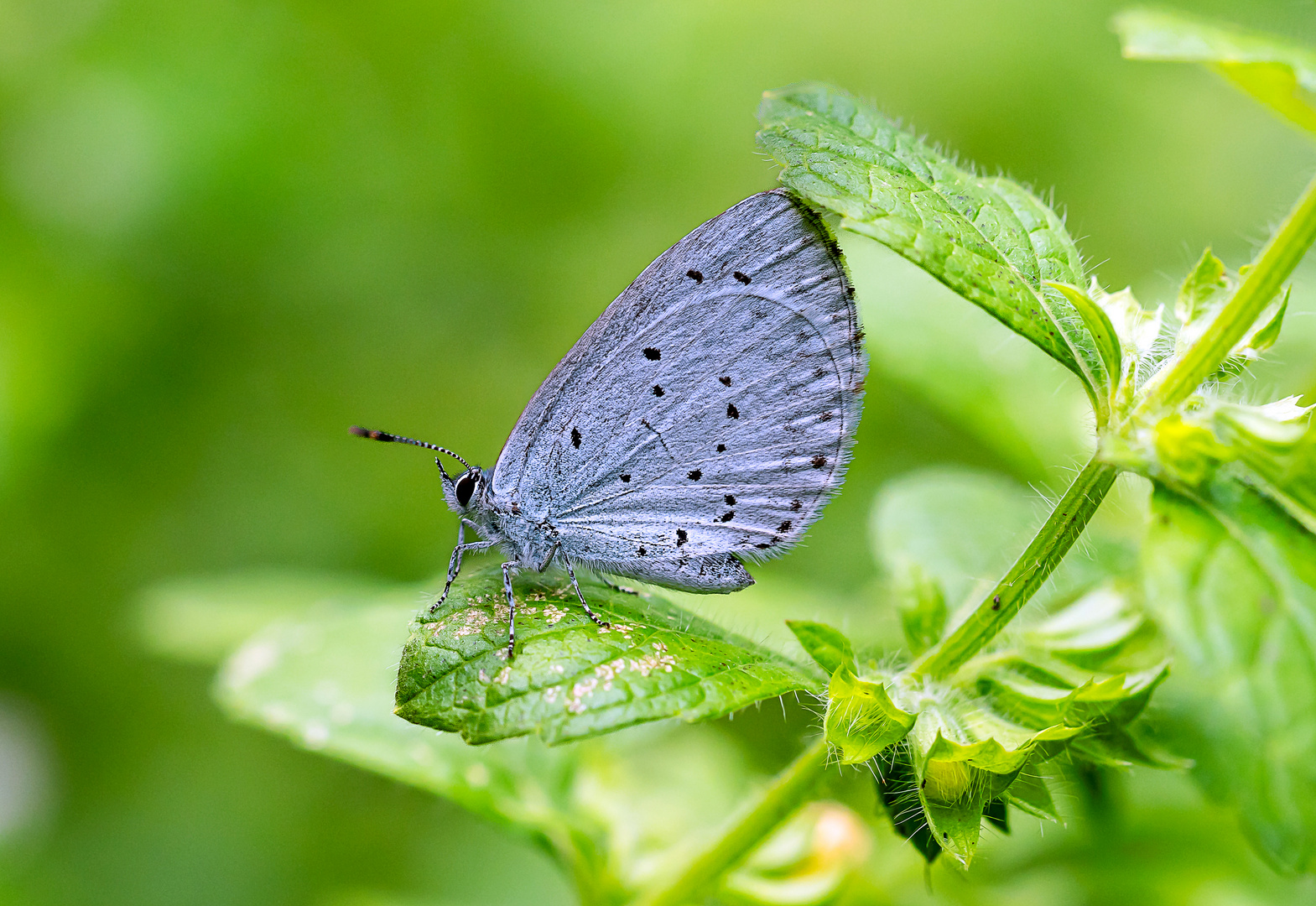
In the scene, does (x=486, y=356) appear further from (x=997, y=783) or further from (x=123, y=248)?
(x=997, y=783)

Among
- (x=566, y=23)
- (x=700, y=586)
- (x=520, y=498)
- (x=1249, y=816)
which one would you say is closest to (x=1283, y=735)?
(x=1249, y=816)

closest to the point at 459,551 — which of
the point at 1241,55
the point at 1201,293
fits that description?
the point at 1201,293

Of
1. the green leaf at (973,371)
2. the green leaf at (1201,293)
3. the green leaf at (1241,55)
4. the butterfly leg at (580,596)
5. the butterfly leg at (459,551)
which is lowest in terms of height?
the butterfly leg at (459,551)

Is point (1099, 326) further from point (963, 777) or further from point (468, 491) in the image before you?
point (468, 491)

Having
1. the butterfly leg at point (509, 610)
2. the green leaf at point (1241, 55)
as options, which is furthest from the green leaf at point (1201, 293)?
the butterfly leg at point (509, 610)

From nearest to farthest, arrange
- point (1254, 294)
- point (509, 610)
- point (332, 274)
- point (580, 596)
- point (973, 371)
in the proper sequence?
point (1254, 294) < point (509, 610) < point (580, 596) < point (973, 371) < point (332, 274)

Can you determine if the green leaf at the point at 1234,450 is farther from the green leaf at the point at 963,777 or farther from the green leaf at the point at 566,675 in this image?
the green leaf at the point at 566,675
